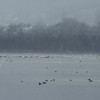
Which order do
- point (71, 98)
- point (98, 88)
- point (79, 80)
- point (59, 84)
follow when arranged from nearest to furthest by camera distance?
point (71, 98) < point (98, 88) < point (59, 84) < point (79, 80)

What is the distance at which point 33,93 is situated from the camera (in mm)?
49969

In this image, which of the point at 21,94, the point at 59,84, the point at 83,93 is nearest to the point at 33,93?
the point at 21,94

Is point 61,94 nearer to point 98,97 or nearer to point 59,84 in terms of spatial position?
point 98,97

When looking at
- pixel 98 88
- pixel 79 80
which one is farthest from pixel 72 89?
pixel 79 80

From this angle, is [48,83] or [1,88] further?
[48,83]

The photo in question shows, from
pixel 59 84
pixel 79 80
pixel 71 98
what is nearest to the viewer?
pixel 71 98

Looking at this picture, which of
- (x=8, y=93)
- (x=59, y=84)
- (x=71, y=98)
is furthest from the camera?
(x=59, y=84)

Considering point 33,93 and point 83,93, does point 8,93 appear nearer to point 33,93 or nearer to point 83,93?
point 33,93

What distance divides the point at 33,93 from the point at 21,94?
1105 mm

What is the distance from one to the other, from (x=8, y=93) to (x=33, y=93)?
2.18m

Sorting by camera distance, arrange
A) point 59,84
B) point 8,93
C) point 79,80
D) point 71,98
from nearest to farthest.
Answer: point 71,98 < point 8,93 < point 59,84 < point 79,80

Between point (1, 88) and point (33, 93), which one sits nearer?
point (33, 93)

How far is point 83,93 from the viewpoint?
49969 millimetres

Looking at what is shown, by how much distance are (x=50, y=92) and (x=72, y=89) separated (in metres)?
3.20
